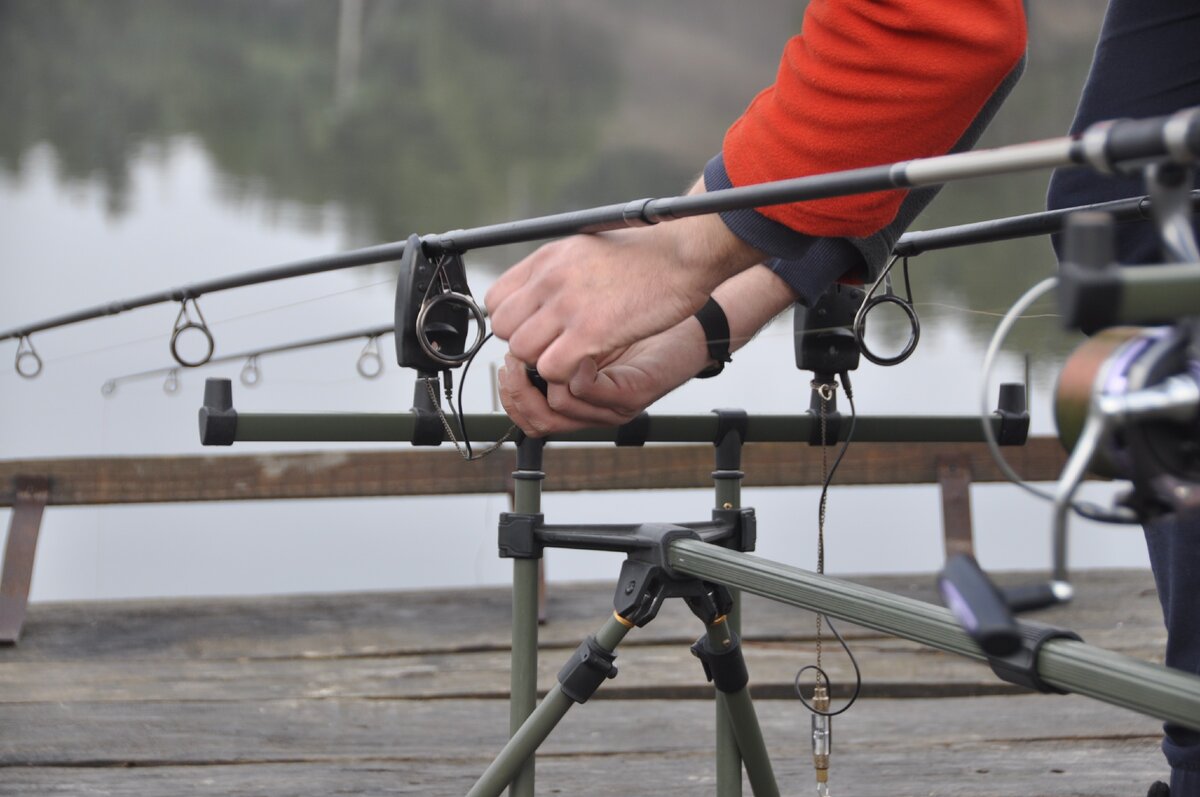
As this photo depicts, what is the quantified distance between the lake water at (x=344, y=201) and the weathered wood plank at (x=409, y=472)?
413 millimetres

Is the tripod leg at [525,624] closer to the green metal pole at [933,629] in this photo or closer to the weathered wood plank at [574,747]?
the green metal pole at [933,629]

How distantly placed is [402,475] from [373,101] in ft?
4.78

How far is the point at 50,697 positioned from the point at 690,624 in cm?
94

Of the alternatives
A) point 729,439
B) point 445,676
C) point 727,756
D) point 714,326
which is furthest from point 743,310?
point 445,676

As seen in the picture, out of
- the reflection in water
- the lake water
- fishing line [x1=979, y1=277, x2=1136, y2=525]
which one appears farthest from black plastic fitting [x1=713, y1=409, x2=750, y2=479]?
the reflection in water

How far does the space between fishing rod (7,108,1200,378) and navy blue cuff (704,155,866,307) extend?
56mm

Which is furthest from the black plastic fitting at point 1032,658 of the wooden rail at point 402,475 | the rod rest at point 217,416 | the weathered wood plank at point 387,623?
the wooden rail at point 402,475

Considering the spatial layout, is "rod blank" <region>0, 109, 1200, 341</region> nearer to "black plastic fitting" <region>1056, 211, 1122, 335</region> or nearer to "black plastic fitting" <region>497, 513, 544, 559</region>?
"black plastic fitting" <region>1056, 211, 1122, 335</region>

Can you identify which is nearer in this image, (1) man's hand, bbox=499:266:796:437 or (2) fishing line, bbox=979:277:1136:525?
(2) fishing line, bbox=979:277:1136:525

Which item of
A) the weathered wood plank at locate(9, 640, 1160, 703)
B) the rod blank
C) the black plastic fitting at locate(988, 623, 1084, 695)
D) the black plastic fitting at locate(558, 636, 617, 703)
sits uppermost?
the rod blank

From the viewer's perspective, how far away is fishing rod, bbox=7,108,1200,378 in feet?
1.39

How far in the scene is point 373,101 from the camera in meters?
3.23

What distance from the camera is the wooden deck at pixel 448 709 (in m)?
1.34

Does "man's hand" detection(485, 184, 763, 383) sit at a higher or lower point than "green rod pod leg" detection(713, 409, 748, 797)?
higher
